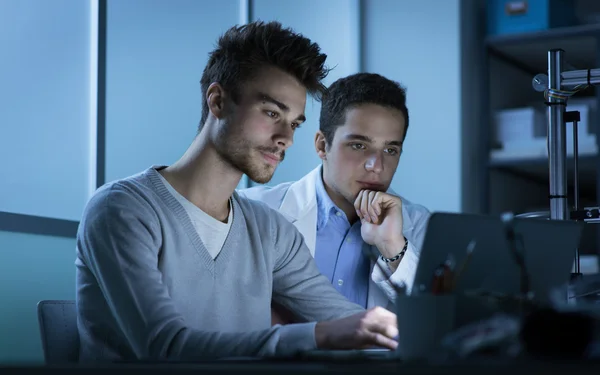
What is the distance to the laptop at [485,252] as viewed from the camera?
105 centimetres

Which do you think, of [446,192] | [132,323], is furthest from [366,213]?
[446,192]

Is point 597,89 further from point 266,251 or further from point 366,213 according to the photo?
point 266,251

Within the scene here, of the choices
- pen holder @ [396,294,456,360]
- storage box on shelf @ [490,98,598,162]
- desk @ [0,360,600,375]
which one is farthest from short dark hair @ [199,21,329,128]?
storage box on shelf @ [490,98,598,162]

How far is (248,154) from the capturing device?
1.76 m

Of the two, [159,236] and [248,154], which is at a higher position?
[248,154]

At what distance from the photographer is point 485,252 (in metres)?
1.09

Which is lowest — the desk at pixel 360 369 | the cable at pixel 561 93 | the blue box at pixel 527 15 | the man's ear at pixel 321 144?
the desk at pixel 360 369

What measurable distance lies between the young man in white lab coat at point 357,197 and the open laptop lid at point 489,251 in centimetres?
90

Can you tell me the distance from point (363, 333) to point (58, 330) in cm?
62

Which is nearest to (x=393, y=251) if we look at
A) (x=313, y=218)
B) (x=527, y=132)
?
(x=313, y=218)

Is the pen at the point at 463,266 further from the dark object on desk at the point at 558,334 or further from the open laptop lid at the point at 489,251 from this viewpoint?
the dark object on desk at the point at 558,334

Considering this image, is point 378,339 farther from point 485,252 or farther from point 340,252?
point 340,252

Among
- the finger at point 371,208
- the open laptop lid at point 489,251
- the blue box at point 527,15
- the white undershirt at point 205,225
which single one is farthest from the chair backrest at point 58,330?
the blue box at point 527,15

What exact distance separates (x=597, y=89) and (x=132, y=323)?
8.44 feet
